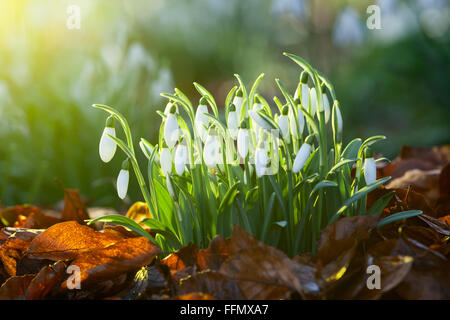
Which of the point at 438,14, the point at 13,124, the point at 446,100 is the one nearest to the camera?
the point at 13,124

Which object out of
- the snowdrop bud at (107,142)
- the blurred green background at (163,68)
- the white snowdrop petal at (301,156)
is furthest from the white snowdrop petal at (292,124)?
the blurred green background at (163,68)

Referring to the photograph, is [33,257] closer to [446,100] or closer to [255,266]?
[255,266]

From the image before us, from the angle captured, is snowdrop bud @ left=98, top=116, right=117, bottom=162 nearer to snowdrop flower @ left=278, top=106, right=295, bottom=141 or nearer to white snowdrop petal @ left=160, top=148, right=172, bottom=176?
white snowdrop petal @ left=160, top=148, right=172, bottom=176

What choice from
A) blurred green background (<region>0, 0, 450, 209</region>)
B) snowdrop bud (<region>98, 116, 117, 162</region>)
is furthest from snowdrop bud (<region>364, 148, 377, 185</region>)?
blurred green background (<region>0, 0, 450, 209</region>)

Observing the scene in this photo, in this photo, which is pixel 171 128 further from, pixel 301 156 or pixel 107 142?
pixel 301 156

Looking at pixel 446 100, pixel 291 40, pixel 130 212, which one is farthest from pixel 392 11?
pixel 291 40
